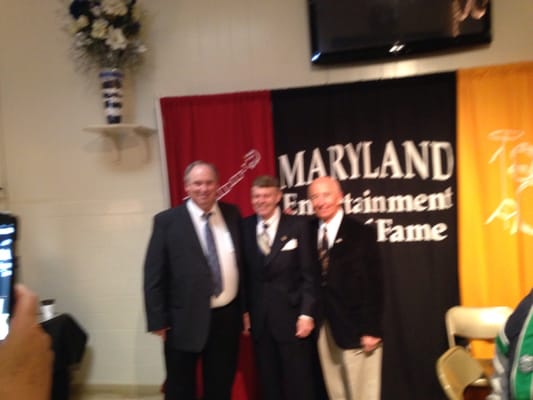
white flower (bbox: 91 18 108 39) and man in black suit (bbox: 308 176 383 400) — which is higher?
white flower (bbox: 91 18 108 39)

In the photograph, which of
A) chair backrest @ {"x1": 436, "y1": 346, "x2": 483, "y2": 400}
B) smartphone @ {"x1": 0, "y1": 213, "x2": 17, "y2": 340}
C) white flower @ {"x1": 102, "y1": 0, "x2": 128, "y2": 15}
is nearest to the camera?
smartphone @ {"x1": 0, "y1": 213, "x2": 17, "y2": 340}

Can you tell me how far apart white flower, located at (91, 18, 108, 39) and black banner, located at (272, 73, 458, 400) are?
111 cm

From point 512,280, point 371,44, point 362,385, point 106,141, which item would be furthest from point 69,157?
point 512,280

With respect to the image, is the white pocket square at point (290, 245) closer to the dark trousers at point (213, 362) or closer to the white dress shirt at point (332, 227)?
the white dress shirt at point (332, 227)

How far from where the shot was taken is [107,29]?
2.83m

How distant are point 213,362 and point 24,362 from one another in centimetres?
182

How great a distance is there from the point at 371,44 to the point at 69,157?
6.94 ft

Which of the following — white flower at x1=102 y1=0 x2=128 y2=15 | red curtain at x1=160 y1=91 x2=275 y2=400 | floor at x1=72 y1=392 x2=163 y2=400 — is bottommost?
floor at x1=72 y1=392 x2=163 y2=400

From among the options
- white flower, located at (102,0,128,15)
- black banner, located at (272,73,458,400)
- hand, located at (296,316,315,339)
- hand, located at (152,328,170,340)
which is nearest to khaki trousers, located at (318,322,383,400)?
hand, located at (296,316,315,339)

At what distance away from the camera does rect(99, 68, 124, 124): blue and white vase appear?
2.89 metres

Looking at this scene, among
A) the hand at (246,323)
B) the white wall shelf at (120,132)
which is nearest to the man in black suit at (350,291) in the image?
the hand at (246,323)

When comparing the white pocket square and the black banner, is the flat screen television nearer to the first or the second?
the black banner

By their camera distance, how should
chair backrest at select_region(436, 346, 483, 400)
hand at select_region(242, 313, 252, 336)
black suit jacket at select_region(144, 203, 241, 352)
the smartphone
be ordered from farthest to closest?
hand at select_region(242, 313, 252, 336)
black suit jacket at select_region(144, 203, 241, 352)
chair backrest at select_region(436, 346, 483, 400)
the smartphone

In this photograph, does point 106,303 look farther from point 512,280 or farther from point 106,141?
point 512,280
